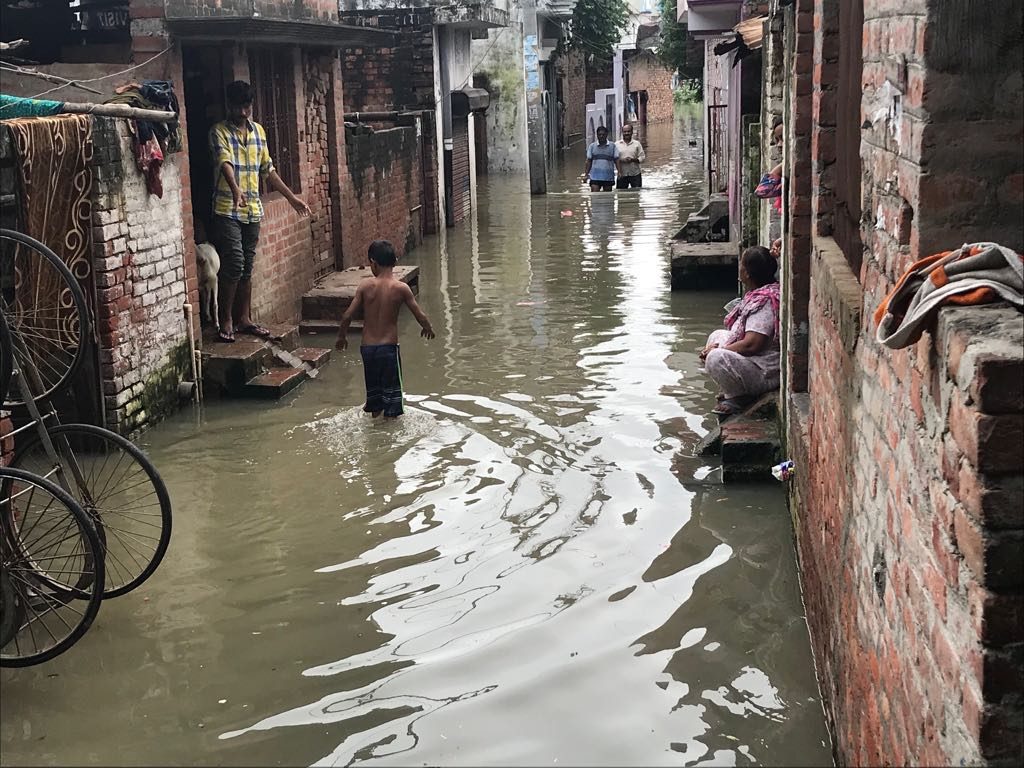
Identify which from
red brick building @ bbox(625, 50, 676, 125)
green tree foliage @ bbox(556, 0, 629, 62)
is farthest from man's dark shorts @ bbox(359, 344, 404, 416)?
red brick building @ bbox(625, 50, 676, 125)

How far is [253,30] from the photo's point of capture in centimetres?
959

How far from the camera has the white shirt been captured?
79.0 ft

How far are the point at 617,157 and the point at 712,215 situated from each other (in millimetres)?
9165

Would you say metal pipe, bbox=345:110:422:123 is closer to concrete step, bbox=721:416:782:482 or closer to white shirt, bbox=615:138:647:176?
white shirt, bbox=615:138:647:176

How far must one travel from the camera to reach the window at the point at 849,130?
13.9ft

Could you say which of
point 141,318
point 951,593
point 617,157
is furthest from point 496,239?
point 951,593

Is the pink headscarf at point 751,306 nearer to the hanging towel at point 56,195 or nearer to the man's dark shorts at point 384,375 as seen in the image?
the man's dark shorts at point 384,375

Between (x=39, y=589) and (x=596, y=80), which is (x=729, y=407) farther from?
(x=596, y=80)

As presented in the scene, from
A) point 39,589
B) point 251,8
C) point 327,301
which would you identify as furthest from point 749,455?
point 251,8

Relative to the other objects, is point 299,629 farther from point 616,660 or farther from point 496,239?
point 496,239

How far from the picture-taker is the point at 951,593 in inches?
93.7

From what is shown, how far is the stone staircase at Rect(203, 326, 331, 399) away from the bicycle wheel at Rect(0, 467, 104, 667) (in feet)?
11.2

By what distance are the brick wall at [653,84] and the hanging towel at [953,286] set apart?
51.1m

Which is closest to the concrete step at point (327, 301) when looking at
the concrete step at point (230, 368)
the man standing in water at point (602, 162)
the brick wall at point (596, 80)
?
the concrete step at point (230, 368)
